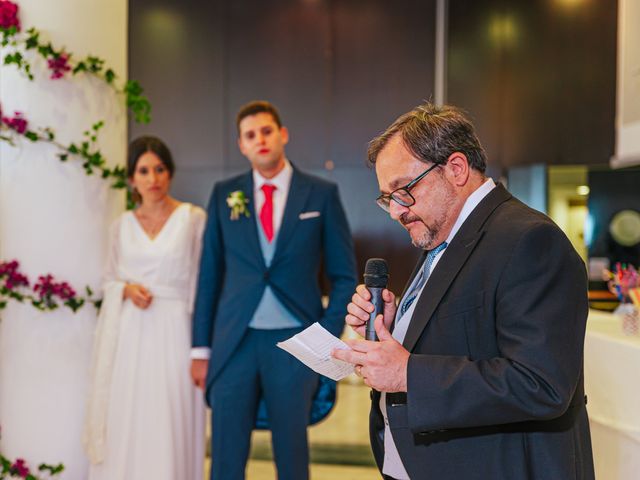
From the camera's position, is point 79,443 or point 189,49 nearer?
point 79,443

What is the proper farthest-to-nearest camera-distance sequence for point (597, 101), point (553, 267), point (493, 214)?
point (597, 101) → point (493, 214) → point (553, 267)

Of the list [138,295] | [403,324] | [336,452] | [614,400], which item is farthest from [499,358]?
[336,452]

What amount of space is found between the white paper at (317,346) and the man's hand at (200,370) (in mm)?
1564

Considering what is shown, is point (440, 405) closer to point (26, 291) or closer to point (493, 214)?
point (493, 214)

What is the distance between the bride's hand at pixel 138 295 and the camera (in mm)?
3305

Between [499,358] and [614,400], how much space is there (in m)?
1.35

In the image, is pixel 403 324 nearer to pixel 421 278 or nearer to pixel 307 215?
pixel 421 278

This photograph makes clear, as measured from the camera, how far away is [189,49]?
7246 millimetres

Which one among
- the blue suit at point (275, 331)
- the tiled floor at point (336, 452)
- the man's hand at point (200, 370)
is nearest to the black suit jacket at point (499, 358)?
the blue suit at point (275, 331)

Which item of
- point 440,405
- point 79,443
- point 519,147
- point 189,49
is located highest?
point 189,49

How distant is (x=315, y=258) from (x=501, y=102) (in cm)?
387

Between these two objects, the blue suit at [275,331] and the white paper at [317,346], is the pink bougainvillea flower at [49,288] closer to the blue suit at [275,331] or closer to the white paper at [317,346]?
the blue suit at [275,331]

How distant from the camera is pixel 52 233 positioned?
128 inches

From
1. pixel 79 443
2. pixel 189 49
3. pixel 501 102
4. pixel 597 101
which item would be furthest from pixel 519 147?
pixel 79 443
